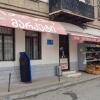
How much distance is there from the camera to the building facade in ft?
49.2

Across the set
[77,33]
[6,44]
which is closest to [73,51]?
[77,33]

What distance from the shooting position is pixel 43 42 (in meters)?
17.3

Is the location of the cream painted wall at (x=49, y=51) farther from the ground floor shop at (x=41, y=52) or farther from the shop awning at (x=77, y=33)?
the shop awning at (x=77, y=33)

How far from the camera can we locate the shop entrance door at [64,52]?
19.3 m

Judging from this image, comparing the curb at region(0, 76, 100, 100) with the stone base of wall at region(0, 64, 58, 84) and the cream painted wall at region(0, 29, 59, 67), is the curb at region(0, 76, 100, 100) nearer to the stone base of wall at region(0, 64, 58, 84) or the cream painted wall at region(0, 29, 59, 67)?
the stone base of wall at region(0, 64, 58, 84)

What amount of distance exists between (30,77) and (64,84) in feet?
5.81

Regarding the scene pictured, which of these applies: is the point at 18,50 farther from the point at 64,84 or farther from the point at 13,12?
the point at 64,84

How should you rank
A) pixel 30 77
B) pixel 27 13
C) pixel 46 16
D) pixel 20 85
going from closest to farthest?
pixel 20 85
pixel 30 77
pixel 27 13
pixel 46 16

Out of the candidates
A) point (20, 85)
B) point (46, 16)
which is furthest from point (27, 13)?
point (20, 85)

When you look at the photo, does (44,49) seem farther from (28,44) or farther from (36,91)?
(36,91)

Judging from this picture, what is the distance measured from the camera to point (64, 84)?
49.4ft

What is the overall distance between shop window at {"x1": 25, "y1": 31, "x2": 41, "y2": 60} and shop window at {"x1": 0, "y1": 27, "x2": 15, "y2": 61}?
1342 mm

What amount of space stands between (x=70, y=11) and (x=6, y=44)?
195 inches

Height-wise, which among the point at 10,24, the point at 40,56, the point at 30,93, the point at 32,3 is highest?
the point at 32,3
